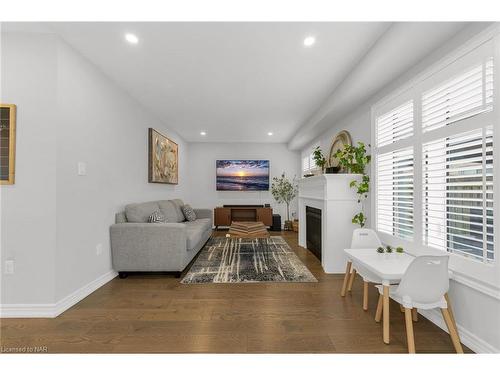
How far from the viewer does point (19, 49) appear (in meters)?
2.06

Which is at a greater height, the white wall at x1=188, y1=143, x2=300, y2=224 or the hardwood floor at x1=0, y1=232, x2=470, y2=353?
the white wall at x1=188, y1=143, x2=300, y2=224

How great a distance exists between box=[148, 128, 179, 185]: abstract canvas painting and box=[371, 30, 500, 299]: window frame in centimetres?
363

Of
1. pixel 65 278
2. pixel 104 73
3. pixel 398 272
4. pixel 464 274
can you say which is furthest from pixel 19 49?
pixel 464 274

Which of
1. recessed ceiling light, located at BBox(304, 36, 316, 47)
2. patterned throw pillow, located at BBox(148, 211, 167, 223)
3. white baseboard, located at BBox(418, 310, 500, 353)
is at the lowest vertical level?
white baseboard, located at BBox(418, 310, 500, 353)

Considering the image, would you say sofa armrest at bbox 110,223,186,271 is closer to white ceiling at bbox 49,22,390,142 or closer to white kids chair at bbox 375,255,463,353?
white ceiling at bbox 49,22,390,142

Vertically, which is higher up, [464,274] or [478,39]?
[478,39]

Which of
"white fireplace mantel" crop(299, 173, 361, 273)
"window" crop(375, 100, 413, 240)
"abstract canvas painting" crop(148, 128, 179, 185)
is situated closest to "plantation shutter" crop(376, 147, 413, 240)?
"window" crop(375, 100, 413, 240)

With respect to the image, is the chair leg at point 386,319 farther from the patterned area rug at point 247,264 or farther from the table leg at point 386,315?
the patterned area rug at point 247,264

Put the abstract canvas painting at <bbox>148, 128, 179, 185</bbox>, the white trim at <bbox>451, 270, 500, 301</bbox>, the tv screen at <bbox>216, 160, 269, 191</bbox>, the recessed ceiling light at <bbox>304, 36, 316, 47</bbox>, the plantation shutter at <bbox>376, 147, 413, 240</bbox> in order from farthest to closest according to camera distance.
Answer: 1. the tv screen at <bbox>216, 160, 269, 191</bbox>
2. the abstract canvas painting at <bbox>148, 128, 179, 185</bbox>
3. the plantation shutter at <bbox>376, 147, 413, 240</bbox>
4. the recessed ceiling light at <bbox>304, 36, 316, 47</bbox>
5. the white trim at <bbox>451, 270, 500, 301</bbox>

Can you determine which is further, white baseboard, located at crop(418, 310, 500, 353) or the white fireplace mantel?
the white fireplace mantel

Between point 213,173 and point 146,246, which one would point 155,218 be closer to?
point 146,246

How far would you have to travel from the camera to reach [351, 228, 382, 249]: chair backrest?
2.48 meters

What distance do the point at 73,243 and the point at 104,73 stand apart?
203 cm
